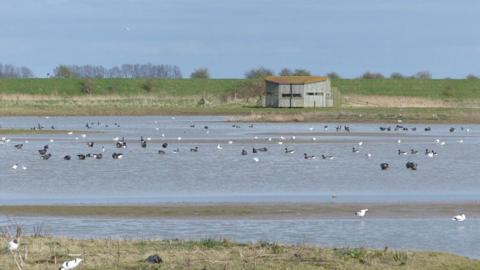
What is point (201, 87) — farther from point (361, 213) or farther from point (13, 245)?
point (13, 245)

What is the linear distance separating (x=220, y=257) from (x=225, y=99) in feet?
262

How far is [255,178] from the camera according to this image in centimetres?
3197

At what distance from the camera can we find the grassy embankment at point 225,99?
249 feet

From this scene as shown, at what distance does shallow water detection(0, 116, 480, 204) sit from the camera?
2723cm

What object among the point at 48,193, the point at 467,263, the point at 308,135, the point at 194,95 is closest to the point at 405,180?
the point at 48,193

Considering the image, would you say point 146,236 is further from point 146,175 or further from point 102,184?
point 146,175

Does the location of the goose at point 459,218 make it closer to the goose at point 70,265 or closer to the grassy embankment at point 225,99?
the goose at point 70,265

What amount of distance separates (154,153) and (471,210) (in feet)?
67.1

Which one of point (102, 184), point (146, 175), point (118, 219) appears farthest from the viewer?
point (146, 175)

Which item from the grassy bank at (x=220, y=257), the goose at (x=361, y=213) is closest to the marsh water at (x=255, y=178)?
the goose at (x=361, y=213)

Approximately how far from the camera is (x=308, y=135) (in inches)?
2213

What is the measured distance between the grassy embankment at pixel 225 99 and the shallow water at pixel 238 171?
1894 centimetres

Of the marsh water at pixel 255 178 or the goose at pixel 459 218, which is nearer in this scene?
the marsh water at pixel 255 178

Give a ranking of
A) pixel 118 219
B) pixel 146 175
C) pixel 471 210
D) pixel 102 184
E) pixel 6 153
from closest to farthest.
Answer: pixel 118 219, pixel 471 210, pixel 102 184, pixel 146 175, pixel 6 153
